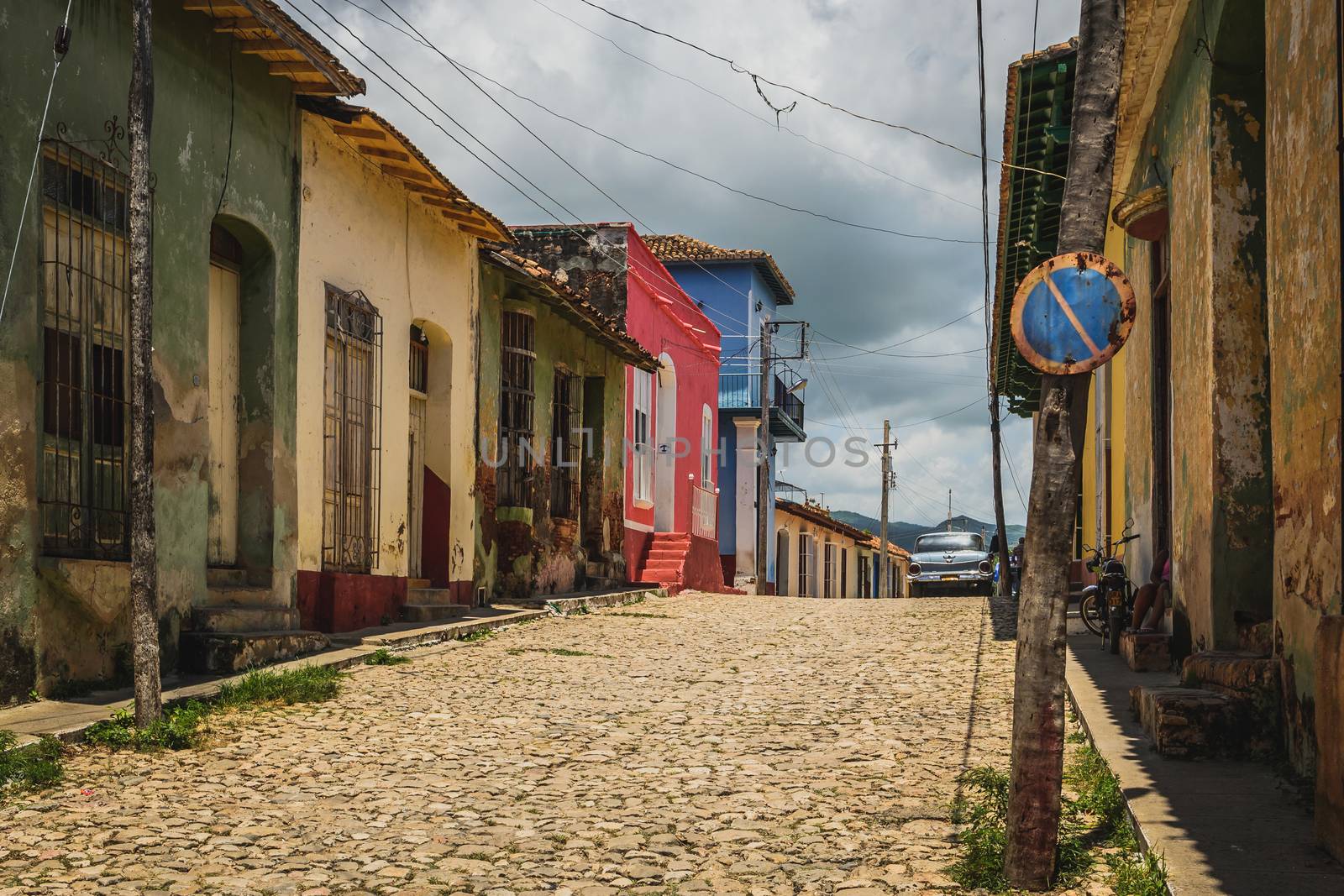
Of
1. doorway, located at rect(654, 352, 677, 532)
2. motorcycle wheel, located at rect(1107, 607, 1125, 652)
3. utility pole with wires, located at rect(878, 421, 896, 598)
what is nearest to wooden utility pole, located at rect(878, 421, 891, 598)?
utility pole with wires, located at rect(878, 421, 896, 598)

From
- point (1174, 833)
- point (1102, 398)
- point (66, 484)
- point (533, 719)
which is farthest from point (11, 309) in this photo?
point (1102, 398)

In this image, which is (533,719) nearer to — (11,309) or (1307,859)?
(11,309)

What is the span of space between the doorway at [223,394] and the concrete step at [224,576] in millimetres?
→ 79

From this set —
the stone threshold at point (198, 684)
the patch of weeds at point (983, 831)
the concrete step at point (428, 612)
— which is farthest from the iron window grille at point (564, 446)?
the patch of weeds at point (983, 831)

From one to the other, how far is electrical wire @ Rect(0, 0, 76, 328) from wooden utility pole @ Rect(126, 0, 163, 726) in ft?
2.47

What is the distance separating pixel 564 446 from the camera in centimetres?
1833

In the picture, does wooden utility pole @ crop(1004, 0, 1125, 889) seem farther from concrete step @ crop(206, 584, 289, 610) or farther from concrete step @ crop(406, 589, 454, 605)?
concrete step @ crop(406, 589, 454, 605)

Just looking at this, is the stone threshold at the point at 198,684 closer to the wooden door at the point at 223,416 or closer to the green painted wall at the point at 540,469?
the wooden door at the point at 223,416

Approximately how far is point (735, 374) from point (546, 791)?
Answer: 2851 centimetres

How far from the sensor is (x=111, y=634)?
7.99m

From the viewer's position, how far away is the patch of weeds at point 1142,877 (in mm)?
3961

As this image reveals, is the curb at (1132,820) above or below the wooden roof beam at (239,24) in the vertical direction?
below

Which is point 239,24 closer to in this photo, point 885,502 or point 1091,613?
point 1091,613

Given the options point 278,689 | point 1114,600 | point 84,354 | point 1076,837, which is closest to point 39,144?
point 84,354
